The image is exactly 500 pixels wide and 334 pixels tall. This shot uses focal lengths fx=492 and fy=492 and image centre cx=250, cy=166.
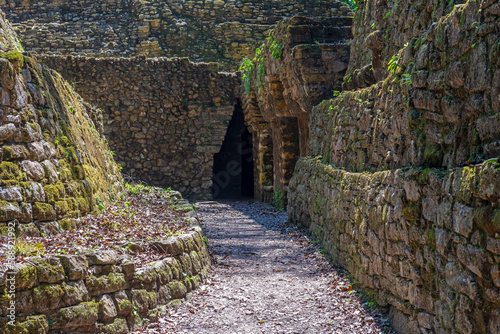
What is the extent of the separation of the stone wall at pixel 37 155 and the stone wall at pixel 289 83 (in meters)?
4.46

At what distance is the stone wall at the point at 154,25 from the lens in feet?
65.4

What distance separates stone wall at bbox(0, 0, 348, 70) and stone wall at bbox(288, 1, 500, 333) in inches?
607

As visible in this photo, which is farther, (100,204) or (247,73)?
(247,73)

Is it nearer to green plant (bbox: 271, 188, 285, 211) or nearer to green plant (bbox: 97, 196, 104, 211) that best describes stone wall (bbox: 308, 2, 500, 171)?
green plant (bbox: 97, 196, 104, 211)

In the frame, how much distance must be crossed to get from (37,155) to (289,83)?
611 centimetres

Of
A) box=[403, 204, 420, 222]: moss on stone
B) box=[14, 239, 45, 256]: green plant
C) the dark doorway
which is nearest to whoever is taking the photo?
box=[403, 204, 420, 222]: moss on stone

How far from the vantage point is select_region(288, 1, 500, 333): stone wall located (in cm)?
261

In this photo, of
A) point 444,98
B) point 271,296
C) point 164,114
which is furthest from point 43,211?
point 164,114

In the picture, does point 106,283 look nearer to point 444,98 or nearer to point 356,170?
point 444,98

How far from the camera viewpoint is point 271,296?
5.19 m

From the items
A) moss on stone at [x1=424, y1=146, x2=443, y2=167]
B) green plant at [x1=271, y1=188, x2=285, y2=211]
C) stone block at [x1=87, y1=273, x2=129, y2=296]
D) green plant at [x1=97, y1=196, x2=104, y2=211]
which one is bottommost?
green plant at [x1=271, y1=188, x2=285, y2=211]

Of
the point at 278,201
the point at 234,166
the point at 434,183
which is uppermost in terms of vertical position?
the point at 434,183

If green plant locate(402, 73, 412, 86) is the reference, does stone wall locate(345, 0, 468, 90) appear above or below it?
above

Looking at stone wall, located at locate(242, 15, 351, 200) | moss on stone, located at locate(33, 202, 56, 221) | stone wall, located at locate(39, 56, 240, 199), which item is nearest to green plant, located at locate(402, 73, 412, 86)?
moss on stone, located at locate(33, 202, 56, 221)
